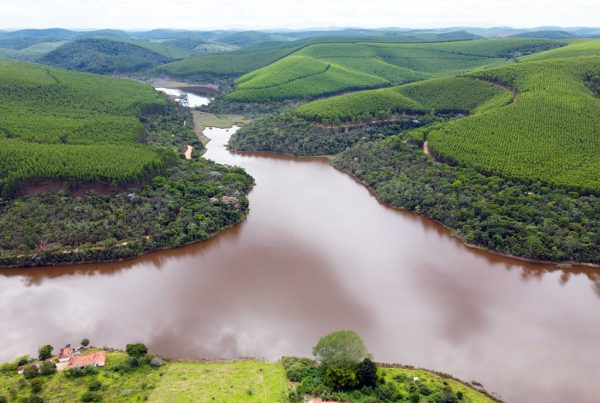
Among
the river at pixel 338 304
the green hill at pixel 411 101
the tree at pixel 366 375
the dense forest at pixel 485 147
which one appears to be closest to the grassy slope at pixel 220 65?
the green hill at pixel 411 101

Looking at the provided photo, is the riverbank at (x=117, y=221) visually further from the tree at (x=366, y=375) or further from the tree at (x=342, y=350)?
the tree at (x=366, y=375)

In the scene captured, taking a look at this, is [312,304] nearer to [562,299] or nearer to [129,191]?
[562,299]

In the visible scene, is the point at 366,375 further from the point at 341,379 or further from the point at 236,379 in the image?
the point at 236,379

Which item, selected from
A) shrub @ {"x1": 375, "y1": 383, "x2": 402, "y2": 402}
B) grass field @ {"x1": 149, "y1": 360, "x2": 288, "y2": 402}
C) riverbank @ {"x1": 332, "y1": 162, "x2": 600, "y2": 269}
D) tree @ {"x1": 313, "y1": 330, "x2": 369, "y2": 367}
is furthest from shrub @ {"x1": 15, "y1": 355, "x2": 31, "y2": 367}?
riverbank @ {"x1": 332, "y1": 162, "x2": 600, "y2": 269}

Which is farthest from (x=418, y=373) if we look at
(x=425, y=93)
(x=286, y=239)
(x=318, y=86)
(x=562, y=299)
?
(x=318, y=86)

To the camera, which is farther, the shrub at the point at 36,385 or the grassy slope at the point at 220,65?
the grassy slope at the point at 220,65

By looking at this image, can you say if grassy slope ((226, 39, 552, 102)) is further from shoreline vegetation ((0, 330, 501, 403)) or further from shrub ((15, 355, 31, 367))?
shoreline vegetation ((0, 330, 501, 403))

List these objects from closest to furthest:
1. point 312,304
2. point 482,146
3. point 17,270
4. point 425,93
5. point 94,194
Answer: point 312,304 → point 17,270 → point 94,194 → point 482,146 → point 425,93
